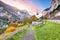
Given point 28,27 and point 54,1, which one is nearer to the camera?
point 28,27

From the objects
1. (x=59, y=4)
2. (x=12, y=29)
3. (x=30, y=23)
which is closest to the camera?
(x=12, y=29)

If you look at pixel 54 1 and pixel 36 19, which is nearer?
pixel 36 19

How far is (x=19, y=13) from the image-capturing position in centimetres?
3181

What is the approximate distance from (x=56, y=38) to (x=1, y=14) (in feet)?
64.4

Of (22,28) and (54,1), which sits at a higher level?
(54,1)

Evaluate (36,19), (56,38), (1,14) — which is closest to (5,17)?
(1,14)

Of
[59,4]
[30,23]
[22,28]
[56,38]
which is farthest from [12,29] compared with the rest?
[56,38]

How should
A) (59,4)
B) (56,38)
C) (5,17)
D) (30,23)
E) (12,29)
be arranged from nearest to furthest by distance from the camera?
(56,38) → (12,29) → (30,23) → (59,4) → (5,17)

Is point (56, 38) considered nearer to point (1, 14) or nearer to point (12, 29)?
point (12, 29)

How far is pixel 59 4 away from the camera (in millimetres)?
29516

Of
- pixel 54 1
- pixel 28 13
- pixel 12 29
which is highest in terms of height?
pixel 54 1

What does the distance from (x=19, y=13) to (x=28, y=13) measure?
177 cm

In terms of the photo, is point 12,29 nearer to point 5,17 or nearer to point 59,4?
point 5,17

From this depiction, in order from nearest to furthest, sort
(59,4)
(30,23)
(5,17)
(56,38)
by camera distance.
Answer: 1. (56,38)
2. (30,23)
3. (59,4)
4. (5,17)
